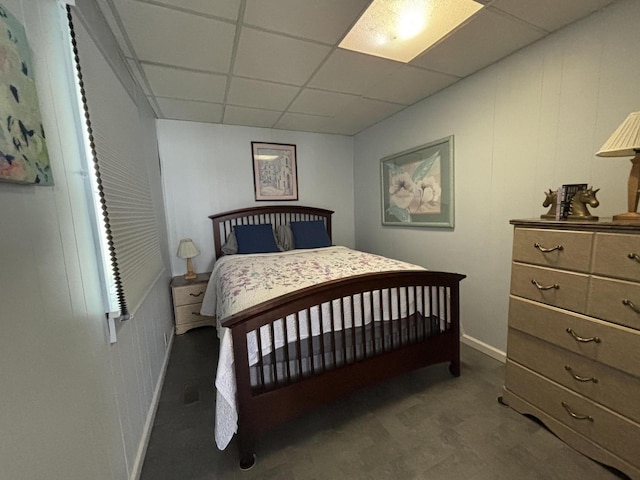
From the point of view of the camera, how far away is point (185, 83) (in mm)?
2215

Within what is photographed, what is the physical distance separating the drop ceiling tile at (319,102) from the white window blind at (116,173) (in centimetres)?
143

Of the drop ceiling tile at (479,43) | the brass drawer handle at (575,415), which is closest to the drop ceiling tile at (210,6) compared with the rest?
the drop ceiling tile at (479,43)

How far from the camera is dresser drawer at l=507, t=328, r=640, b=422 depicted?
1.17 meters

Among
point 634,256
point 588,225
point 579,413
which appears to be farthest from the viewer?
point 579,413

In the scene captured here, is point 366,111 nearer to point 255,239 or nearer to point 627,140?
point 255,239

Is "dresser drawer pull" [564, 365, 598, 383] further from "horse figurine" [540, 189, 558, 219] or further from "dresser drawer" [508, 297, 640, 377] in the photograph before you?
"horse figurine" [540, 189, 558, 219]

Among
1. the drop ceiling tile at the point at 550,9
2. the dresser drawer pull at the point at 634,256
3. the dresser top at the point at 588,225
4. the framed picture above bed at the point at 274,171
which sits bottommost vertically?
the dresser drawer pull at the point at 634,256

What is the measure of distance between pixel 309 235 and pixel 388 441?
91.5 inches

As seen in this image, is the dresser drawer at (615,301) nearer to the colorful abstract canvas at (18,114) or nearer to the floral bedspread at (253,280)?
the floral bedspread at (253,280)

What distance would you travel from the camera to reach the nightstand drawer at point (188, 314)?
280 cm

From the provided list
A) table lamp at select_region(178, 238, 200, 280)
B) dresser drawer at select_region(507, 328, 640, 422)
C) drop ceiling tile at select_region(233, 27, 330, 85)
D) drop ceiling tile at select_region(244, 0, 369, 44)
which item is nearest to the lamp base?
dresser drawer at select_region(507, 328, 640, 422)

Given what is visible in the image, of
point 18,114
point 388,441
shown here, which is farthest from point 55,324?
point 388,441

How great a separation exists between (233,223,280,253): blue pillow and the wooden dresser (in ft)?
7.82

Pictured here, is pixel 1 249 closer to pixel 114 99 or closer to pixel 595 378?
pixel 114 99
